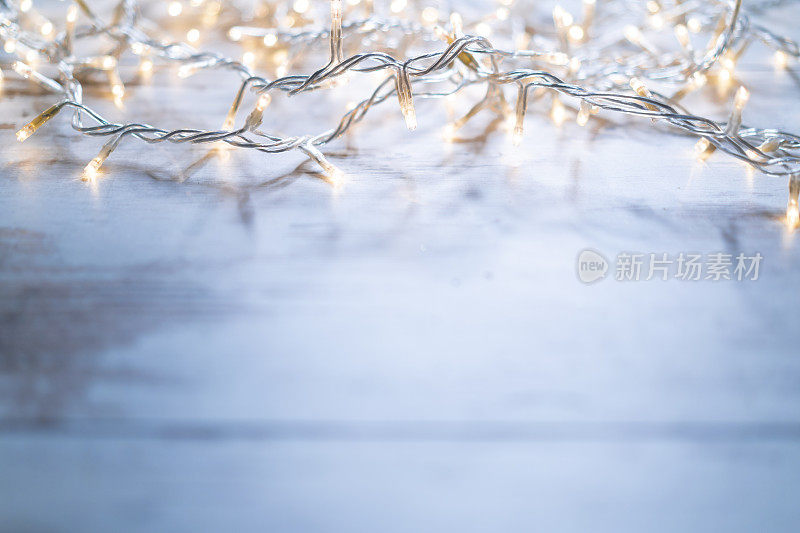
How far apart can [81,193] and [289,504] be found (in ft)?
1.26

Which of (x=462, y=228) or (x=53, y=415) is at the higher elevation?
(x=462, y=228)

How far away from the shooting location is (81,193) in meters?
0.59

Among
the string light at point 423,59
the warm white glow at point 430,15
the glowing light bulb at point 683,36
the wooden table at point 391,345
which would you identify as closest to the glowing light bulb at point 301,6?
the string light at point 423,59

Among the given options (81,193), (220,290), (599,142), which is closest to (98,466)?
(220,290)

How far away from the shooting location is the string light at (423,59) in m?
0.61

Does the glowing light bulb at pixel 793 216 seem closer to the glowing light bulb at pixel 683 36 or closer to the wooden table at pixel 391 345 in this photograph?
the wooden table at pixel 391 345

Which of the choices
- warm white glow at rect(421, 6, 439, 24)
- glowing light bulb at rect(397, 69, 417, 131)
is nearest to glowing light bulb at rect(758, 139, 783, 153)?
glowing light bulb at rect(397, 69, 417, 131)

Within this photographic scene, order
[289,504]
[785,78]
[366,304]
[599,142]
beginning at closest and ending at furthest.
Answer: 1. [289,504]
2. [366,304]
3. [599,142]
4. [785,78]

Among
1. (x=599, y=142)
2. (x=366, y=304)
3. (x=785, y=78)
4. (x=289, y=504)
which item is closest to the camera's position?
(x=289, y=504)

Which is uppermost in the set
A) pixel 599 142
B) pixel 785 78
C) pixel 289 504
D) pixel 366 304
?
pixel 785 78

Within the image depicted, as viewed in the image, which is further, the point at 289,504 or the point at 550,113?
the point at 550,113

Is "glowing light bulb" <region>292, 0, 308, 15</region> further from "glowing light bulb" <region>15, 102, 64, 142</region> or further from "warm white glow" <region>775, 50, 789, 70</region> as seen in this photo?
"warm white glow" <region>775, 50, 789, 70</region>

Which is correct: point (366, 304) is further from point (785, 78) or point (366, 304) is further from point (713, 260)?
point (785, 78)

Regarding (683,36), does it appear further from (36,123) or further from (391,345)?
(36,123)
